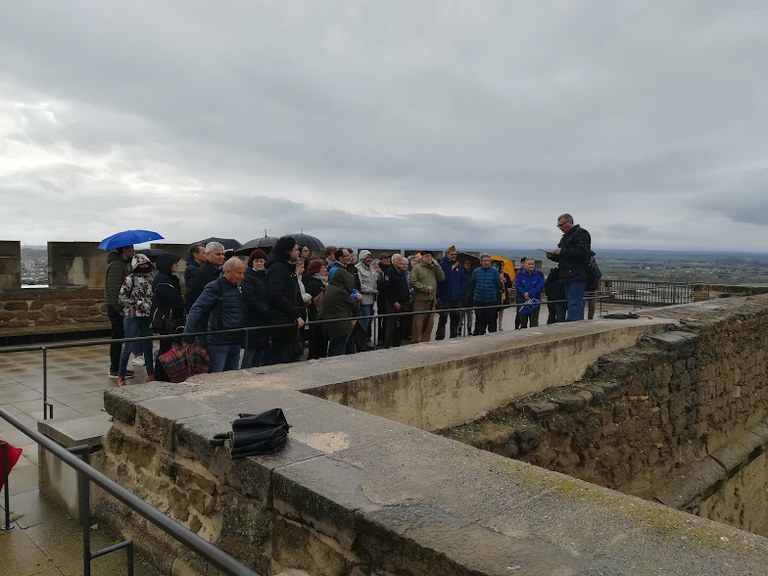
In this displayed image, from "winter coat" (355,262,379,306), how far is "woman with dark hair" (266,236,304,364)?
251 centimetres

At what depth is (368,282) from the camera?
9.02 m

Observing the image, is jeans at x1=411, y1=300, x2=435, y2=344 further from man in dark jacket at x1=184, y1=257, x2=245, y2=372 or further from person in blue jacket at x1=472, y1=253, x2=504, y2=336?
man in dark jacket at x1=184, y1=257, x2=245, y2=372

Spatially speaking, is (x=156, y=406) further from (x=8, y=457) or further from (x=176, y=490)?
(x=8, y=457)

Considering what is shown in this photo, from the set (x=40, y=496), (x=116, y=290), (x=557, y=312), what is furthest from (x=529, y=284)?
(x=40, y=496)

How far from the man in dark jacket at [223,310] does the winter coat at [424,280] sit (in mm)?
4086

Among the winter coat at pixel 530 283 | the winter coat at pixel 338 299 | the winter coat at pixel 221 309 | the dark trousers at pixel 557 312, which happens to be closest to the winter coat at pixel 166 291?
the winter coat at pixel 221 309

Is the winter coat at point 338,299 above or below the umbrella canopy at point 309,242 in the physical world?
below

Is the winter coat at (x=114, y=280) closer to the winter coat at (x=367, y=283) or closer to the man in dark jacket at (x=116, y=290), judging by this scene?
the man in dark jacket at (x=116, y=290)

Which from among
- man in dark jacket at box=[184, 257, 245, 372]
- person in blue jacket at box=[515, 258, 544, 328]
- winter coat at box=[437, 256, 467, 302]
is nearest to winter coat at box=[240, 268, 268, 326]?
man in dark jacket at box=[184, 257, 245, 372]

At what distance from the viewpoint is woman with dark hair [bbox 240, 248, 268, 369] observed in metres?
6.23

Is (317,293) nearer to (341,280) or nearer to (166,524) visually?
(341,280)

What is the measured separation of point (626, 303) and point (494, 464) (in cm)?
1751

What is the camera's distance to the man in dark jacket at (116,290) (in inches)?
304

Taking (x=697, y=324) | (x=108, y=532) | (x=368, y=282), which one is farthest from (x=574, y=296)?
(x=108, y=532)
